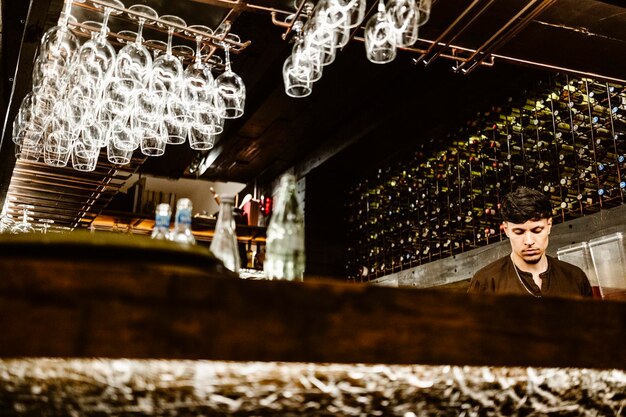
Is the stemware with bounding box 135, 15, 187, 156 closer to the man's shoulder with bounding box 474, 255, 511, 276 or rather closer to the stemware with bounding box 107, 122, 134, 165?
the stemware with bounding box 107, 122, 134, 165

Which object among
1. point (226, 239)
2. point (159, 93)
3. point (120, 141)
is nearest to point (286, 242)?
point (226, 239)

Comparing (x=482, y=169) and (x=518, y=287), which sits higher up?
(x=482, y=169)

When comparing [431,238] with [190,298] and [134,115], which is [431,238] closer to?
[134,115]

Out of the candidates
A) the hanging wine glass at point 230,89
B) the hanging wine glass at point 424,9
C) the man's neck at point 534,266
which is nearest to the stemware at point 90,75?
the hanging wine glass at point 230,89

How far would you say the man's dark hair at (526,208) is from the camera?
2520 mm

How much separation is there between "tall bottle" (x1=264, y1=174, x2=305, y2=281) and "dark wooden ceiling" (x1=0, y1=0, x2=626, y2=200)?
866 mm

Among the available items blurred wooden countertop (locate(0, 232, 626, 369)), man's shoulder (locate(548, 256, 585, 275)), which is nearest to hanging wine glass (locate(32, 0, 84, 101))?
blurred wooden countertop (locate(0, 232, 626, 369))

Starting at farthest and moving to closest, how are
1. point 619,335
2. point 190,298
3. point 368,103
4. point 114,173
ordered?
1. point 368,103
2. point 114,173
3. point 619,335
4. point 190,298

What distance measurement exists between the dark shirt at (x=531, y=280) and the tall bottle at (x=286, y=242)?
1359mm

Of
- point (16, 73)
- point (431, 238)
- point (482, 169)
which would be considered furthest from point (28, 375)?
point (431, 238)

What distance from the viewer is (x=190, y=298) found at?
71cm

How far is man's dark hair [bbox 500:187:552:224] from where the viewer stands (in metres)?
2.52

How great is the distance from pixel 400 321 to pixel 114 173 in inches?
122

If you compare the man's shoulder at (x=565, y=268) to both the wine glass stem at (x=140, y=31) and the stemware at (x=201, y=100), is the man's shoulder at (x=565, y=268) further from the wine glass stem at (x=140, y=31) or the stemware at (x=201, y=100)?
the wine glass stem at (x=140, y=31)
